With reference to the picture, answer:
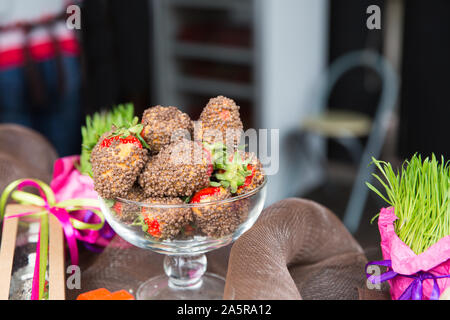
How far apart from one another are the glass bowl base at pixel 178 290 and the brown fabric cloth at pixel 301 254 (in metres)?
0.12

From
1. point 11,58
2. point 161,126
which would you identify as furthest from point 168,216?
point 11,58

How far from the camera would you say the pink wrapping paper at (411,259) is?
2.14 feet

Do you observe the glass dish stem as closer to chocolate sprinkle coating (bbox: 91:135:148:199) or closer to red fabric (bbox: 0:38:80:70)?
chocolate sprinkle coating (bbox: 91:135:148:199)

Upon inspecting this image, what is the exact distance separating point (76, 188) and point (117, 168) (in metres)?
0.30

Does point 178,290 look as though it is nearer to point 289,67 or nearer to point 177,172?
point 177,172

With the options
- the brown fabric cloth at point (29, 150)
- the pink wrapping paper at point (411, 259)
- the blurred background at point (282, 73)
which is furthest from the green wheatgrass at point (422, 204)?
the blurred background at point (282, 73)

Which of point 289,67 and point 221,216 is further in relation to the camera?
point 289,67

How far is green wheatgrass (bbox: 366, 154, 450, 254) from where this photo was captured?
2.22 ft

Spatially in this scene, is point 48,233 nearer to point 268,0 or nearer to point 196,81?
point 268,0

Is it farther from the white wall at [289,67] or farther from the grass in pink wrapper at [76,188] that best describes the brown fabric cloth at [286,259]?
Result: the white wall at [289,67]

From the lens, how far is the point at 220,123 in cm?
75

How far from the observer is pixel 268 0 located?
2881mm
